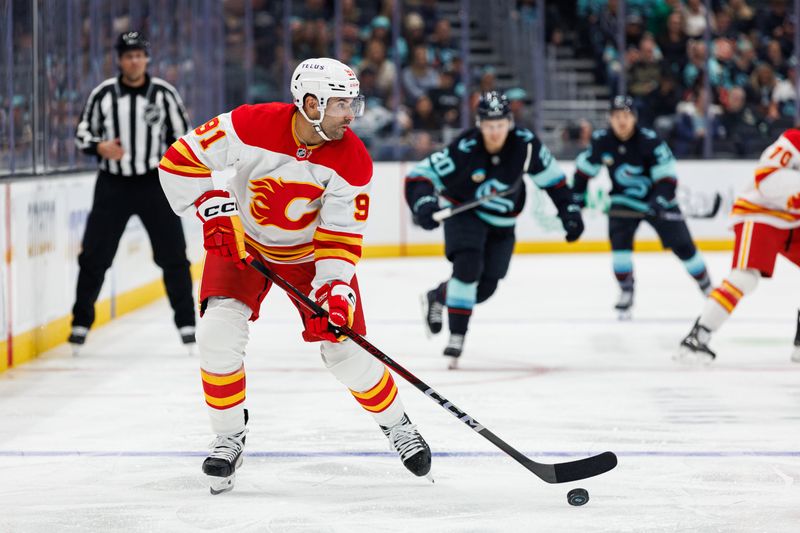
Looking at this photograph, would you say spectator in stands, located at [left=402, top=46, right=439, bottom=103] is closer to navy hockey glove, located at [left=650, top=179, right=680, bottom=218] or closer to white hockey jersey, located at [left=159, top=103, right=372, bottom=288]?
navy hockey glove, located at [left=650, top=179, right=680, bottom=218]

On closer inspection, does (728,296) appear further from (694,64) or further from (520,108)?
(694,64)

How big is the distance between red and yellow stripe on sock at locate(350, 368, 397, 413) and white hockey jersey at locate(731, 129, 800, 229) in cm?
222

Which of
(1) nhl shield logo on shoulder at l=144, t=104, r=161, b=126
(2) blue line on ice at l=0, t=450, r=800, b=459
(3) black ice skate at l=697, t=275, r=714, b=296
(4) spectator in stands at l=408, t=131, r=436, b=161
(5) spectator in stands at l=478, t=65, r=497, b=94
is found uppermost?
(1) nhl shield logo on shoulder at l=144, t=104, r=161, b=126

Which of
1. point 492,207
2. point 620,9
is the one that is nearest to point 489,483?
point 492,207

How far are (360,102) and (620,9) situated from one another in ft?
26.5

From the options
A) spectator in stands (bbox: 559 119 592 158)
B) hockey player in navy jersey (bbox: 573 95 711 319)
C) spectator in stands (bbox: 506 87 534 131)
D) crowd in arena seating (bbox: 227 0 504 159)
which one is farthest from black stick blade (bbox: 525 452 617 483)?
spectator in stands (bbox: 559 119 592 158)

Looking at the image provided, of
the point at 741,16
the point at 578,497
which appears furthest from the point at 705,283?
the point at 741,16

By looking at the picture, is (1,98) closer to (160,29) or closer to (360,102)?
(360,102)

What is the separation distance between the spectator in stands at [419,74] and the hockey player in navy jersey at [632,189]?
4.38 metres

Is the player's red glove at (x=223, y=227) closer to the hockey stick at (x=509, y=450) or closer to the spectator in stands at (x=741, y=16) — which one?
the hockey stick at (x=509, y=450)

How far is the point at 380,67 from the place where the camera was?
422 inches

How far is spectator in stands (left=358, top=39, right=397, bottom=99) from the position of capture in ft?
35.0

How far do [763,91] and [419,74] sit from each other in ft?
9.99

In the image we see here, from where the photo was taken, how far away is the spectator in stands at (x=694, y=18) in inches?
458
